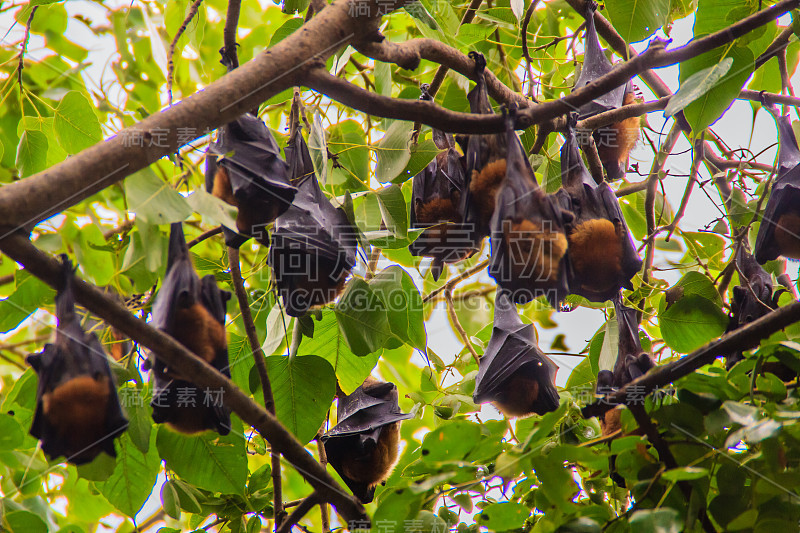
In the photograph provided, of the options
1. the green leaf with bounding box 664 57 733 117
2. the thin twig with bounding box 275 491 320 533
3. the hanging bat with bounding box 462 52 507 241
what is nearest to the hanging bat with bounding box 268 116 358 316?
the hanging bat with bounding box 462 52 507 241

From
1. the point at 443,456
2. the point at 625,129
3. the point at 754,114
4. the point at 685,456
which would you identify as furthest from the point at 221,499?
the point at 754,114

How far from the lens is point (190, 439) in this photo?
57.9 inches

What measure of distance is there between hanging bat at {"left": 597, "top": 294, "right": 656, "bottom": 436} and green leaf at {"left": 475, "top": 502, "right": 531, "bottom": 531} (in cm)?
42

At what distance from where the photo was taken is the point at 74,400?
39.2 inches

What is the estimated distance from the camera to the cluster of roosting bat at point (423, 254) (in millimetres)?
1022

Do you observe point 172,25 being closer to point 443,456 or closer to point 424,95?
point 424,95

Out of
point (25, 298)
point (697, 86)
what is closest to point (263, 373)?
point (25, 298)

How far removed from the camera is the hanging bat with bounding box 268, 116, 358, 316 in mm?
1320

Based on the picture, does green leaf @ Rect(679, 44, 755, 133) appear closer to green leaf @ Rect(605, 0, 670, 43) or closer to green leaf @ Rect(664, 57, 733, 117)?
green leaf @ Rect(664, 57, 733, 117)

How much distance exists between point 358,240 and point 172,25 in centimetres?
133

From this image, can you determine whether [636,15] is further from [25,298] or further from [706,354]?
[25,298]

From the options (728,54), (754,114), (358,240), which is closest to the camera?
(728,54)

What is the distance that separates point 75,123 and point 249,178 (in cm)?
66

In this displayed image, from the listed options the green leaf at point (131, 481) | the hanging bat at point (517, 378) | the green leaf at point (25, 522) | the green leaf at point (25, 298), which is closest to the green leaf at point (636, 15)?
the hanging bat at point (517, 378)
